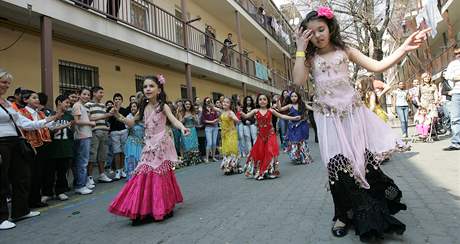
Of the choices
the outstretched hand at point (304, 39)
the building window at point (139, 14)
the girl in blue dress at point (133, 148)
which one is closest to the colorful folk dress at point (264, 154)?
the girl in blue dress at point (133, 148)

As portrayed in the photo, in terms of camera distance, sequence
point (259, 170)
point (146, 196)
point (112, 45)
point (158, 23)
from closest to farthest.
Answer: point (146, 196)
point (259, 170)
point (112, 45)
point (158, 23)

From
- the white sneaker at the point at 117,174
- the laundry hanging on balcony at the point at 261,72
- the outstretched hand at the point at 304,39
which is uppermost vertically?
the laundry hanging on balcony at the point at 261,72

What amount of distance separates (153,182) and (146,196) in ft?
0.67

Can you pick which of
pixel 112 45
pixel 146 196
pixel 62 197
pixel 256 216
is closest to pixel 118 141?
pixel 62 197

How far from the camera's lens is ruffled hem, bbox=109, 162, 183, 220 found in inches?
167

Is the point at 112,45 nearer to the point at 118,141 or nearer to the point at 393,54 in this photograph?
the point at 118,141

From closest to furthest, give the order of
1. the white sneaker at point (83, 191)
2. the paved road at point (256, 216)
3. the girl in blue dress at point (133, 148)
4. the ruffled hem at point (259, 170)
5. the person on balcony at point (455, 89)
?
the paved road at point (256, 216) → the white sneaker at point (83, 191) → the ruffled hem at point (259, 170) → the person on balcony at point (455, 89) → the girl in blue dress at point (133, 148)

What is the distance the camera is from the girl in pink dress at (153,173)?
14.0 feet

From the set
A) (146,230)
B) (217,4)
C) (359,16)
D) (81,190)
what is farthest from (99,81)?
(359,16)

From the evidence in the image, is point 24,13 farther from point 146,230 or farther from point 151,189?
point 146,230

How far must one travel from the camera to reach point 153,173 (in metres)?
4.54

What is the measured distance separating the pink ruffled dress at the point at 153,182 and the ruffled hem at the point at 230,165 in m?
3.31

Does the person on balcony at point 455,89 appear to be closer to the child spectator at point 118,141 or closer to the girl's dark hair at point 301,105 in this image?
the girl's dark hair at point 301,105

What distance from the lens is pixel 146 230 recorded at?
3.99 metres
